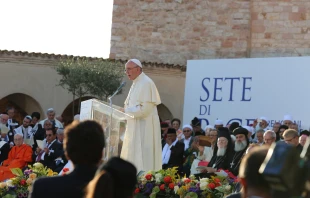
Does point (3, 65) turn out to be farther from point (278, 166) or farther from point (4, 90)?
point (278, 166)

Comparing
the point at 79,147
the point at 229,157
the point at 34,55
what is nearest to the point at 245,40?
the point at 34,55

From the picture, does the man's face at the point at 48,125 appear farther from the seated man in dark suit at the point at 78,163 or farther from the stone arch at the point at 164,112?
the seated man in dark suit at the point at 78,163

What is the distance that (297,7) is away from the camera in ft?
83.3

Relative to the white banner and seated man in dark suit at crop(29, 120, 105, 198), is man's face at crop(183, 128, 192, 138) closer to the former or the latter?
the white banner

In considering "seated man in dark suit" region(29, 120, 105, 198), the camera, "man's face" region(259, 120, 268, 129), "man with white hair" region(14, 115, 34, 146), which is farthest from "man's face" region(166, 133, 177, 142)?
the camera

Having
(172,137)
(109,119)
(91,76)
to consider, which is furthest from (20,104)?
(109,119)

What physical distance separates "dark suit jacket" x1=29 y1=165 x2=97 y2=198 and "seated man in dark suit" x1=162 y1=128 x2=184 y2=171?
957 centimetres

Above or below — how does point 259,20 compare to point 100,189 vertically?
above

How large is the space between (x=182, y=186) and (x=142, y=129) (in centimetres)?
169

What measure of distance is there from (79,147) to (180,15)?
23.1 m

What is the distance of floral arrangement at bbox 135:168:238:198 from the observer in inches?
358

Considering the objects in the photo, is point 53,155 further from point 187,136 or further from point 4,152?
point 187,136

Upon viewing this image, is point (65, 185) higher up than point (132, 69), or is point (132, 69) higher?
point (132, 69)

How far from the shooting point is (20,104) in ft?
84.1
